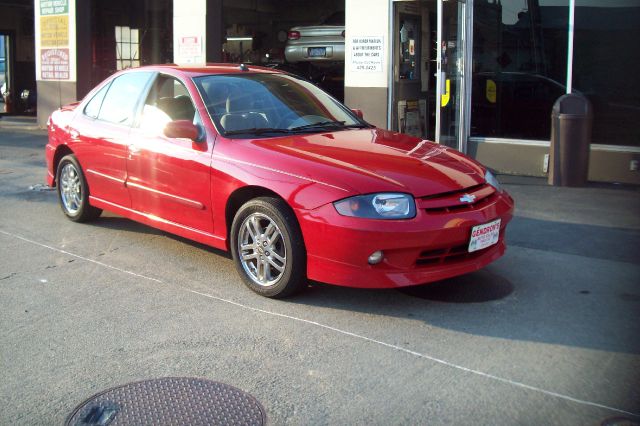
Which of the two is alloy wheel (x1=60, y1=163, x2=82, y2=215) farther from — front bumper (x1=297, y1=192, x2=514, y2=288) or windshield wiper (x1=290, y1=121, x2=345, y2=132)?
front bumper (x1=297, y1=192, x2=514, y2=288)

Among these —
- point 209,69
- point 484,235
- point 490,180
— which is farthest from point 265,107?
point 484,235

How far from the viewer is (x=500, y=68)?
412 inches

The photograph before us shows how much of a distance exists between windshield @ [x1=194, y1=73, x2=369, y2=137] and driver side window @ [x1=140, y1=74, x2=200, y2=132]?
8.0 inches

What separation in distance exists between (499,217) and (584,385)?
5.24 ft

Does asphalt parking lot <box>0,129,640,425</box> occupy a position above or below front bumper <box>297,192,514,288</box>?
below

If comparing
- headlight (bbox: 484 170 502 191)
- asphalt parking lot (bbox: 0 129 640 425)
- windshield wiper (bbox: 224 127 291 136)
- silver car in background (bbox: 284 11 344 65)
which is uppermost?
silver car in background (bbox: 284 11 344 65)

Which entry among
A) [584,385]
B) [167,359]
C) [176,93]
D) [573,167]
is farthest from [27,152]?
[584,385]

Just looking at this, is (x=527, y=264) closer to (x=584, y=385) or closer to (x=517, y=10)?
(x=584, y=385)

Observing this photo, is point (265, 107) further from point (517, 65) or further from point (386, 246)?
point (517, 65)

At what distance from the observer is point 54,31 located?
1612cm

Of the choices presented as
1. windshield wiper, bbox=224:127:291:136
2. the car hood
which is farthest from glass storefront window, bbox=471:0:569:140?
windshield wiper, bbox=224:127:291:136

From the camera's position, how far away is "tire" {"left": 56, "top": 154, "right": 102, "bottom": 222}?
7043 mm

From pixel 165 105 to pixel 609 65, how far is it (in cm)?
628

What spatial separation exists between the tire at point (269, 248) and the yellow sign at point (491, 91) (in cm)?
642
